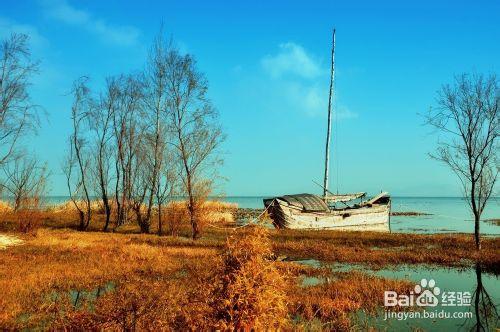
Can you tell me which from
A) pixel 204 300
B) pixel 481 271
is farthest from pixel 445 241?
pixel 204 300

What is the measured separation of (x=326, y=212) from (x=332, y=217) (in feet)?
2.21

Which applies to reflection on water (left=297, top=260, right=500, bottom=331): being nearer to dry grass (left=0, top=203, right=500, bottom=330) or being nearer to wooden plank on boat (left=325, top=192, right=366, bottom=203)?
dry grass (left=0, top=203, right=500, bottom=330)

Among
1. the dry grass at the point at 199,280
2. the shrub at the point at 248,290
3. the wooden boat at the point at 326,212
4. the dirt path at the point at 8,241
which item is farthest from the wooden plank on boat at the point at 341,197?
the shrub at the point at 248,290

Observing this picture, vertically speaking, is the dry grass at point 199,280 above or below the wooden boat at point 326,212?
below

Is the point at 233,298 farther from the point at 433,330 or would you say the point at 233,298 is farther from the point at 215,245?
the point at 215,245

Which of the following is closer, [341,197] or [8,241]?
[8,241]

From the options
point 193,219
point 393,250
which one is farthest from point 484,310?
point 193,219

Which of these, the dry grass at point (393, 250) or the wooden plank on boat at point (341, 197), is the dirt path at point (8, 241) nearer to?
the dry grass at point (393, 250)

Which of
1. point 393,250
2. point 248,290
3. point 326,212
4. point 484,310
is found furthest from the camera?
point 326,212

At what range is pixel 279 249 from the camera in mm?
21047

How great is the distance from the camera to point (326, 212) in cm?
3406

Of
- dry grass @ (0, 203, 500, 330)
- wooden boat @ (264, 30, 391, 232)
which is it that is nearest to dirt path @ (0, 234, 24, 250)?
dry grass @ (0, 203, 500, 330)

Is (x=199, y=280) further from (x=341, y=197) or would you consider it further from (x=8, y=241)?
(x=341, y=197)

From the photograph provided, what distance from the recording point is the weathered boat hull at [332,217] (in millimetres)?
32625
